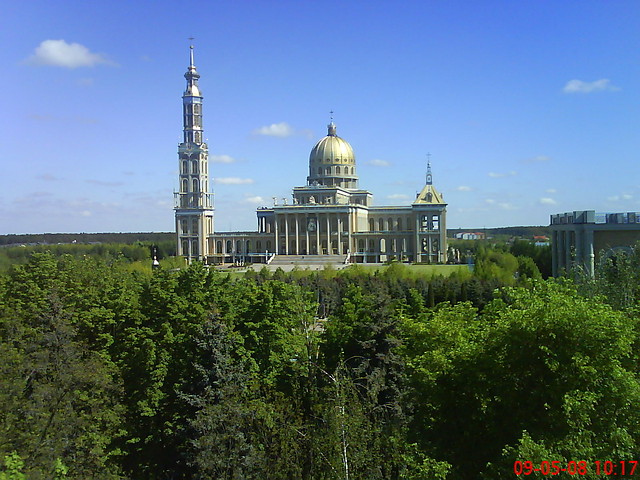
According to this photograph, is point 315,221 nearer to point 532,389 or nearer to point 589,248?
point 589,248

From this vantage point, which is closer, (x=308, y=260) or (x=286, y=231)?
(x=308, y=260)

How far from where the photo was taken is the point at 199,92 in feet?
333

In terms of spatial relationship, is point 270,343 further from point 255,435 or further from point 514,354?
point 514,354

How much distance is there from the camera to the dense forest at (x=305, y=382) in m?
13.4

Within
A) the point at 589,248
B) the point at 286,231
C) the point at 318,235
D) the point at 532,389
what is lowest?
the point at 532,389

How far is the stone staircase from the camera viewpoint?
94250 millimetres

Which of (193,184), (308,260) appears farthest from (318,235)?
(193,184)

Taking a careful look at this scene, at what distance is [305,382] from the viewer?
21.2 m

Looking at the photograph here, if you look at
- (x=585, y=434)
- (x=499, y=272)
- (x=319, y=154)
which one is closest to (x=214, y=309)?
(x=585, y=434)

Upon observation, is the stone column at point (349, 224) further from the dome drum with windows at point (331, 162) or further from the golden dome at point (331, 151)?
the golden dome at point (331, 151)

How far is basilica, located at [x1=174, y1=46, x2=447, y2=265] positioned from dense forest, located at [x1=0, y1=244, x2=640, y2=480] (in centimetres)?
7282

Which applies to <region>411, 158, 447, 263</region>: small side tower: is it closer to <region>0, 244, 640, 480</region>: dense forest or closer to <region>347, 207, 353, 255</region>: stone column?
<region>347, 207, 353, 255</region>: stone column

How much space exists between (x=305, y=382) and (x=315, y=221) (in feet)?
275
